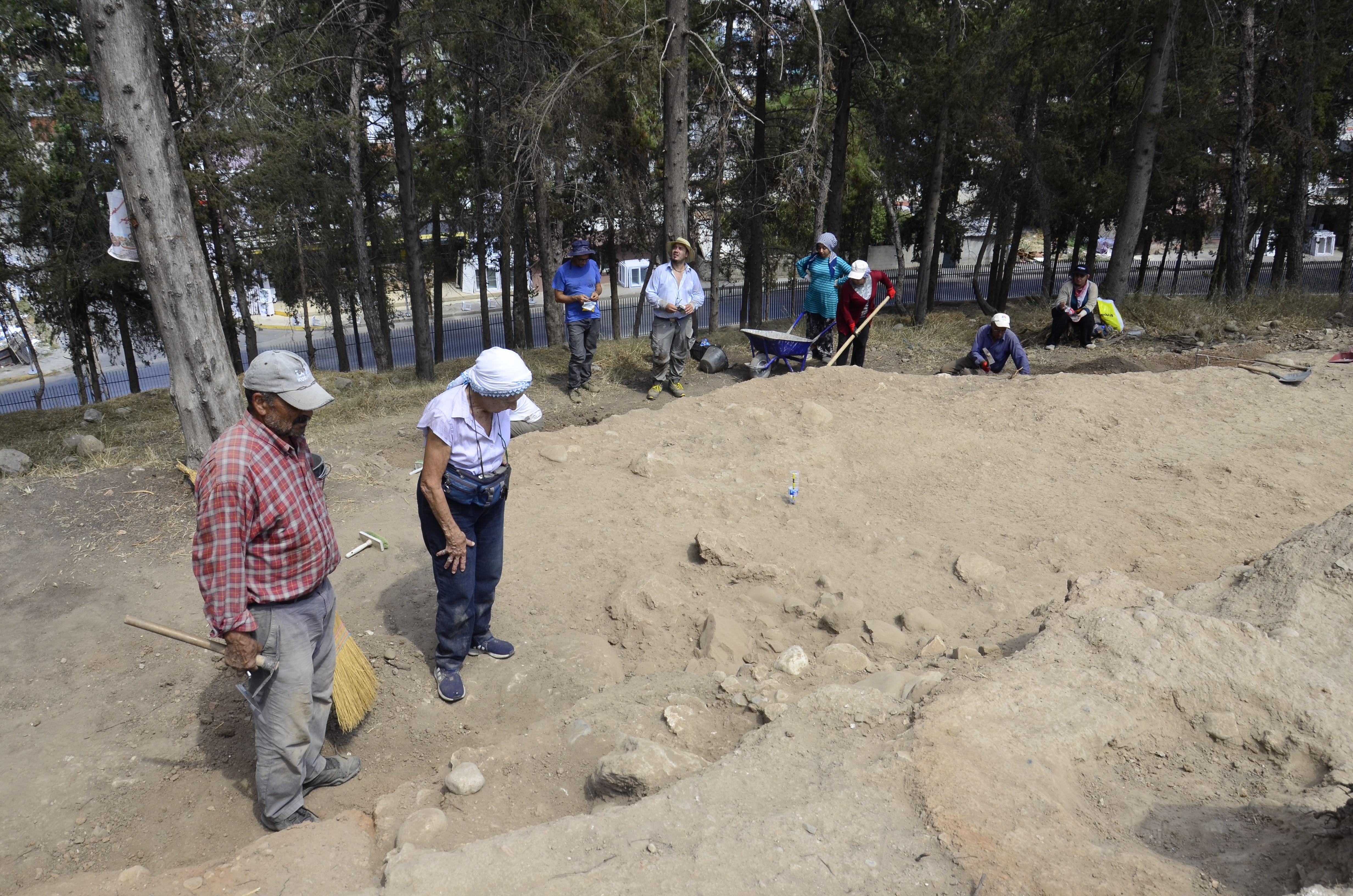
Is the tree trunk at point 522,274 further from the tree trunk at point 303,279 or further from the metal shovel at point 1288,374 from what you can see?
the metal shovel at point 1288,374

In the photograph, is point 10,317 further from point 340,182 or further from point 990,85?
point 990,85

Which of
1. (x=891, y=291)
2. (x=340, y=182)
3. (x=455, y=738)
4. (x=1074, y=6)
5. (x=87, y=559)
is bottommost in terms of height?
(x=455, y=738)

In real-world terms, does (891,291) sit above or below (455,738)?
above

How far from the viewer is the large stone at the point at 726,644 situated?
452cm

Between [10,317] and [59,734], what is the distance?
1903 centimetres

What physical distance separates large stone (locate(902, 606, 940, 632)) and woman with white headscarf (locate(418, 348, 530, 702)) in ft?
7.51

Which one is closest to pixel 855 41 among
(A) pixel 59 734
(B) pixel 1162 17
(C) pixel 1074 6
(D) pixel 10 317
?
(C) pixel 1074 6

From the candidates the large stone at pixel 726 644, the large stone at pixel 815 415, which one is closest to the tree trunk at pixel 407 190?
the large stone at pixel 815 415

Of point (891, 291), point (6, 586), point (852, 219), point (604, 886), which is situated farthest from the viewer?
point (852, 219)

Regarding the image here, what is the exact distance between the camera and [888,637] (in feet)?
14.9

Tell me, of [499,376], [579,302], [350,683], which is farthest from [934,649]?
[579,302]

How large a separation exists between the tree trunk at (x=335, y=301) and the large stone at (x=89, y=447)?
1018 centimetres

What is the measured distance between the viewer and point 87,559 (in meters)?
5.45

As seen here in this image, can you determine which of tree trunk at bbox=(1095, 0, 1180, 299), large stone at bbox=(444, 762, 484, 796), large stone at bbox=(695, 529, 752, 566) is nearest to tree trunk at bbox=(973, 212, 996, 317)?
tree trunk at bbox=(1095, 0, 1180, 299)
